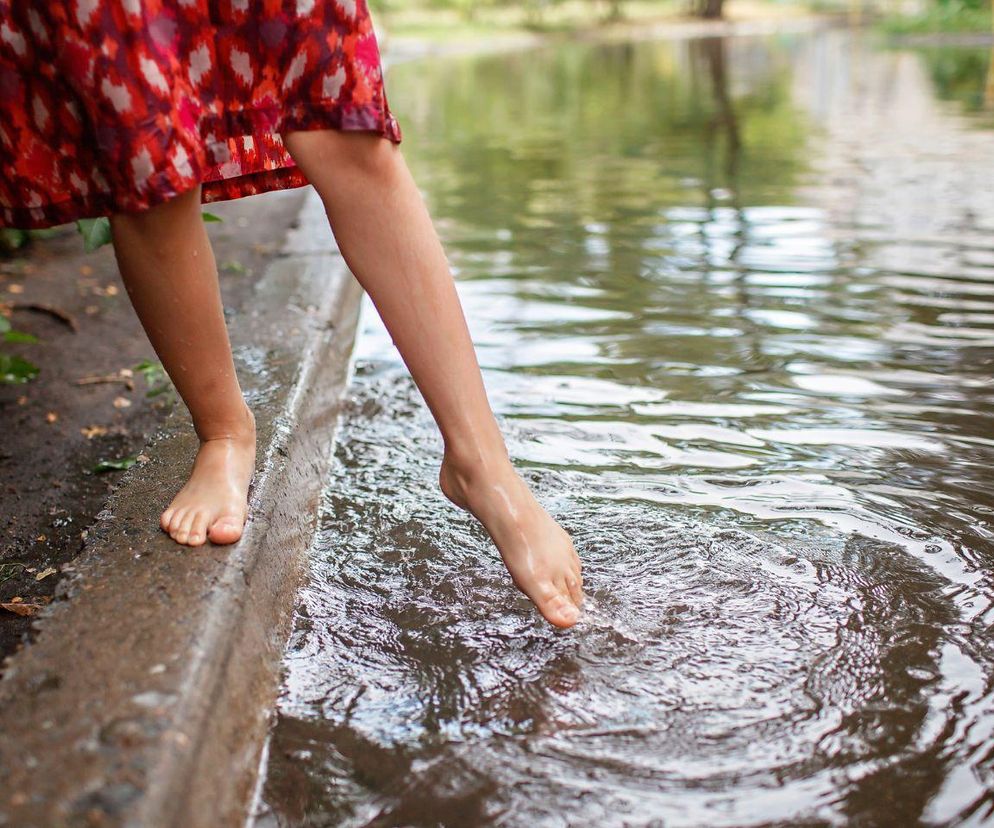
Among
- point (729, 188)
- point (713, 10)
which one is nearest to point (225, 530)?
point (729, 188)

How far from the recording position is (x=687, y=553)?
76.7 inches

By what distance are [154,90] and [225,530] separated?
2.21ft

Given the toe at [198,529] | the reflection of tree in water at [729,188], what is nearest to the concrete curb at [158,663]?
the toe at [198,529]

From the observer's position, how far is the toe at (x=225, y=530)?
5.46 feet

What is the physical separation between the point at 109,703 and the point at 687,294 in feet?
9.28

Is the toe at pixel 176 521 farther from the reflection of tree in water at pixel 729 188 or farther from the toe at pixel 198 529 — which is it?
the reflection of tree in water at pixel 729 188

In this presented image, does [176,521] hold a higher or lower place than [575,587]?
higher

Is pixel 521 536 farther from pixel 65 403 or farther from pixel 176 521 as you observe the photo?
pixel 65 403

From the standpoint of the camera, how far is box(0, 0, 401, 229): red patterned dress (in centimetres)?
140

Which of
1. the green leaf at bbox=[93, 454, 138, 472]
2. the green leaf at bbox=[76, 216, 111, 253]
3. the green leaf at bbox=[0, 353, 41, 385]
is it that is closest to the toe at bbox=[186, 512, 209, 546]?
the green leaf at bbox=[93, 454, 138, 472]

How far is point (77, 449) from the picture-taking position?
2641 millimetres

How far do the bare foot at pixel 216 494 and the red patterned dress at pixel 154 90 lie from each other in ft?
1.58

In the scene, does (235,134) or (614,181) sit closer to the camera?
(235,134)

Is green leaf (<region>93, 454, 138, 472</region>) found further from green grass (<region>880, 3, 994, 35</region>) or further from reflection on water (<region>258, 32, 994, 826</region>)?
green grass (<region>880, 3, 994, 35</region>)
